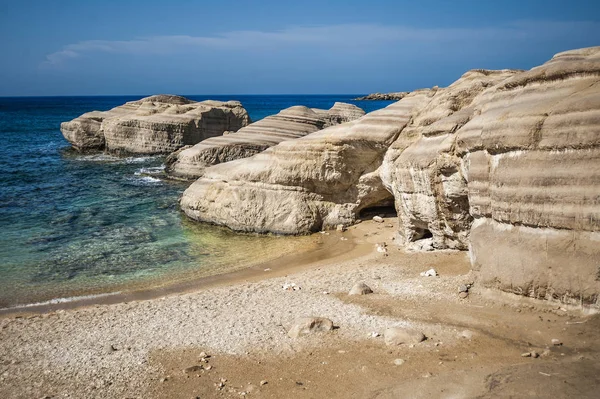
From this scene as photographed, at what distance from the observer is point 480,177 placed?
348 inches

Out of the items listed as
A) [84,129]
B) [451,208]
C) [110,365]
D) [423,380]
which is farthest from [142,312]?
[84,129]

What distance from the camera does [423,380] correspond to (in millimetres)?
6098

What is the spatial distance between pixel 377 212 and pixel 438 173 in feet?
16.9

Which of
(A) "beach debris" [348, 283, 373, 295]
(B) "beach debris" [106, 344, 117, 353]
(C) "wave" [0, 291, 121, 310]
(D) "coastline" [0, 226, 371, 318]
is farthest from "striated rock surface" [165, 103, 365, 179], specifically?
(B) "beach debris" [106, 344, 117, 353]

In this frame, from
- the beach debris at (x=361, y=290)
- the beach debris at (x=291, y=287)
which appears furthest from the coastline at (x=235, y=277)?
the beach debris at (x=361, y=290)

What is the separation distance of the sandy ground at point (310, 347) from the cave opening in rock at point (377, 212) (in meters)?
5.27

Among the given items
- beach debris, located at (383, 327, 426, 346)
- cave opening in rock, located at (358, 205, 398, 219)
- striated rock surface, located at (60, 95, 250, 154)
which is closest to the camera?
beach debris, located at (383, 327, 426, 346)

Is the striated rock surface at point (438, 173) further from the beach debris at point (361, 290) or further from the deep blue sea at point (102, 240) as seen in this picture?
the deep blue sea at point (102, 240)

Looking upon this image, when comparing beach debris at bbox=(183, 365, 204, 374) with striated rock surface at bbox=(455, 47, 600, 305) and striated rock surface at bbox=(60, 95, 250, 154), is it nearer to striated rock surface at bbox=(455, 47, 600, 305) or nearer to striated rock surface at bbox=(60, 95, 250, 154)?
striated rock surface at bbox=(455, 47, 600, 305)

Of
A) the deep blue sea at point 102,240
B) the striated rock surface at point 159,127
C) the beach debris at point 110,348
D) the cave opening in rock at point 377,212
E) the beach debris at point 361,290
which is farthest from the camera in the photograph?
the striated rock surface at point 159,127

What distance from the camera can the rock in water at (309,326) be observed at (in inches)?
301

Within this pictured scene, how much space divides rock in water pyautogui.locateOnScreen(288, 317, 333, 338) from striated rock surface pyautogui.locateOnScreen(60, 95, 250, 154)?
24662 mm

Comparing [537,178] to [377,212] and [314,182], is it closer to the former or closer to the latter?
[314,182]

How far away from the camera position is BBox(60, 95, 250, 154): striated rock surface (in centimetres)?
3109
